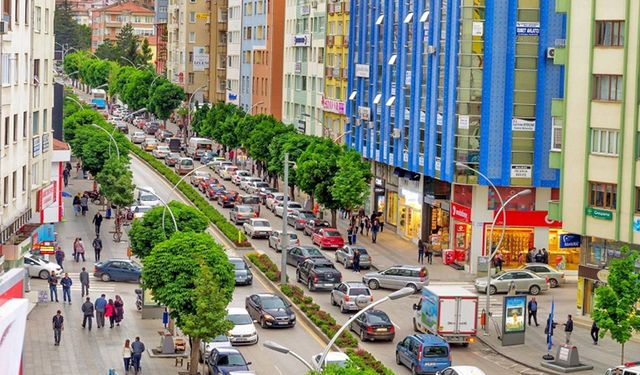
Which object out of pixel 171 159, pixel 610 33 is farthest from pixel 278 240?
pixel 171 159

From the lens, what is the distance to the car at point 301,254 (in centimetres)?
8094

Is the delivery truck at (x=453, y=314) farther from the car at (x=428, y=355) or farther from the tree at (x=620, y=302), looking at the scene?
the tree at (x=620, y=302)

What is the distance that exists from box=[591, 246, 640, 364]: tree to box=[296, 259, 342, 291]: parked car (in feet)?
67.9

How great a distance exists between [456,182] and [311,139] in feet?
87.4

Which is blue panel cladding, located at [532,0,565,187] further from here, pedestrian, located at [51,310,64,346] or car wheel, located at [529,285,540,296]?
pedestrian, located at [51,310,64,346]

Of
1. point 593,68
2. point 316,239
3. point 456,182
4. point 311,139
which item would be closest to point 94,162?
point 311,139

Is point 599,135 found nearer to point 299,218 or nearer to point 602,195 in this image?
point 602,195

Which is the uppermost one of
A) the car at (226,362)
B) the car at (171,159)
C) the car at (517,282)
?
the car at (171,159)

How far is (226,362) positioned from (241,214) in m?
49.2

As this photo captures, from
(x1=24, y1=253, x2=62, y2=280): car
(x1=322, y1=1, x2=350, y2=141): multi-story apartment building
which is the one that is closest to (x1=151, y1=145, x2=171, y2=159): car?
(x1=322, y1=1, x2=350, y2=141): multi-story apartment building

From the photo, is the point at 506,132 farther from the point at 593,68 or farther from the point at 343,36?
the point at 343,36

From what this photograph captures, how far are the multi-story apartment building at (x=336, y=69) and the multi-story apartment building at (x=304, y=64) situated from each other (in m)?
1.61

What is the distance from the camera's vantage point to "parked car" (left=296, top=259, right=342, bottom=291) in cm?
7581

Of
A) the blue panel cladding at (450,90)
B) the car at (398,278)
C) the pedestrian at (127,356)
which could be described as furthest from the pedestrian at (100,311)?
the blue panel cladding at (450,90)
